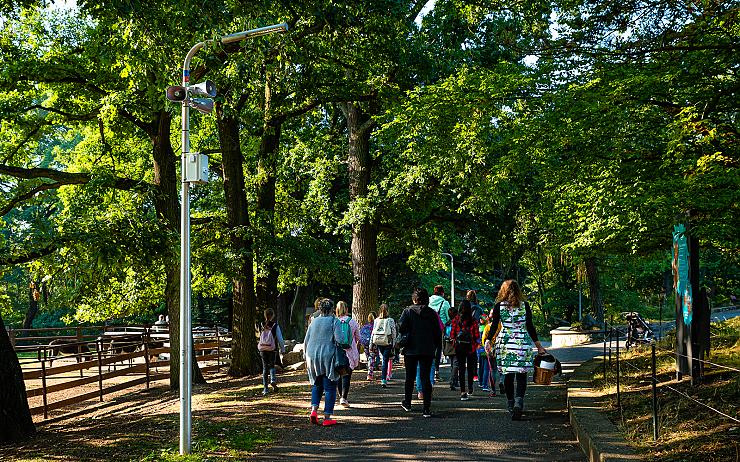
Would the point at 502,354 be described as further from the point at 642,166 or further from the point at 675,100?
the point at 675,100

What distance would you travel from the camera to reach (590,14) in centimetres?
985

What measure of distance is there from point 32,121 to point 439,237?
14.3 meters

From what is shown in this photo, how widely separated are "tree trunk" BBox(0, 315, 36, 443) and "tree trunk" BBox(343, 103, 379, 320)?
1219cm

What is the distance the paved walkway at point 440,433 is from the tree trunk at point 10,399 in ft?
14.5

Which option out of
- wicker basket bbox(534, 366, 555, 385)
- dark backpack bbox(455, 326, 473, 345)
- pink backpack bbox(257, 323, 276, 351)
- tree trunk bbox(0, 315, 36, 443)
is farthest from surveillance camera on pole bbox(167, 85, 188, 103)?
wicker basket bbox(534, 366, 555, 385)

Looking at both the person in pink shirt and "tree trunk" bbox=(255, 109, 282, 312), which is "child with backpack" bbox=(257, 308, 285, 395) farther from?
"tree trunk" bbox=(255, 109, 282, 312)

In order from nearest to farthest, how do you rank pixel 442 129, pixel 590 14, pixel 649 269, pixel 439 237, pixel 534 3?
pixel 590 14, pixel 534 3, pixel 442 129, pixel 439 237, pixel 649 269

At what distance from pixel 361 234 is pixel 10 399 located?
13.0 meters

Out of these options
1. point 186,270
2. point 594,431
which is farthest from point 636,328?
point 186,270

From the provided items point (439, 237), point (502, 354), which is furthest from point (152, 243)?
point (439, 237)

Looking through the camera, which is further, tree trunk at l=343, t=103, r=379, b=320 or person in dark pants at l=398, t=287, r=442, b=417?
tree trunk at l=343, t=103, r=379, b=320

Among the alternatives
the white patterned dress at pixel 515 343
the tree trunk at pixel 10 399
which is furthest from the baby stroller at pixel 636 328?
the tree trunk at pixel 10 399

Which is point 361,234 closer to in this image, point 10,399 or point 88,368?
point 88,368

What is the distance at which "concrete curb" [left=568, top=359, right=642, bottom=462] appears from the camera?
806cm
